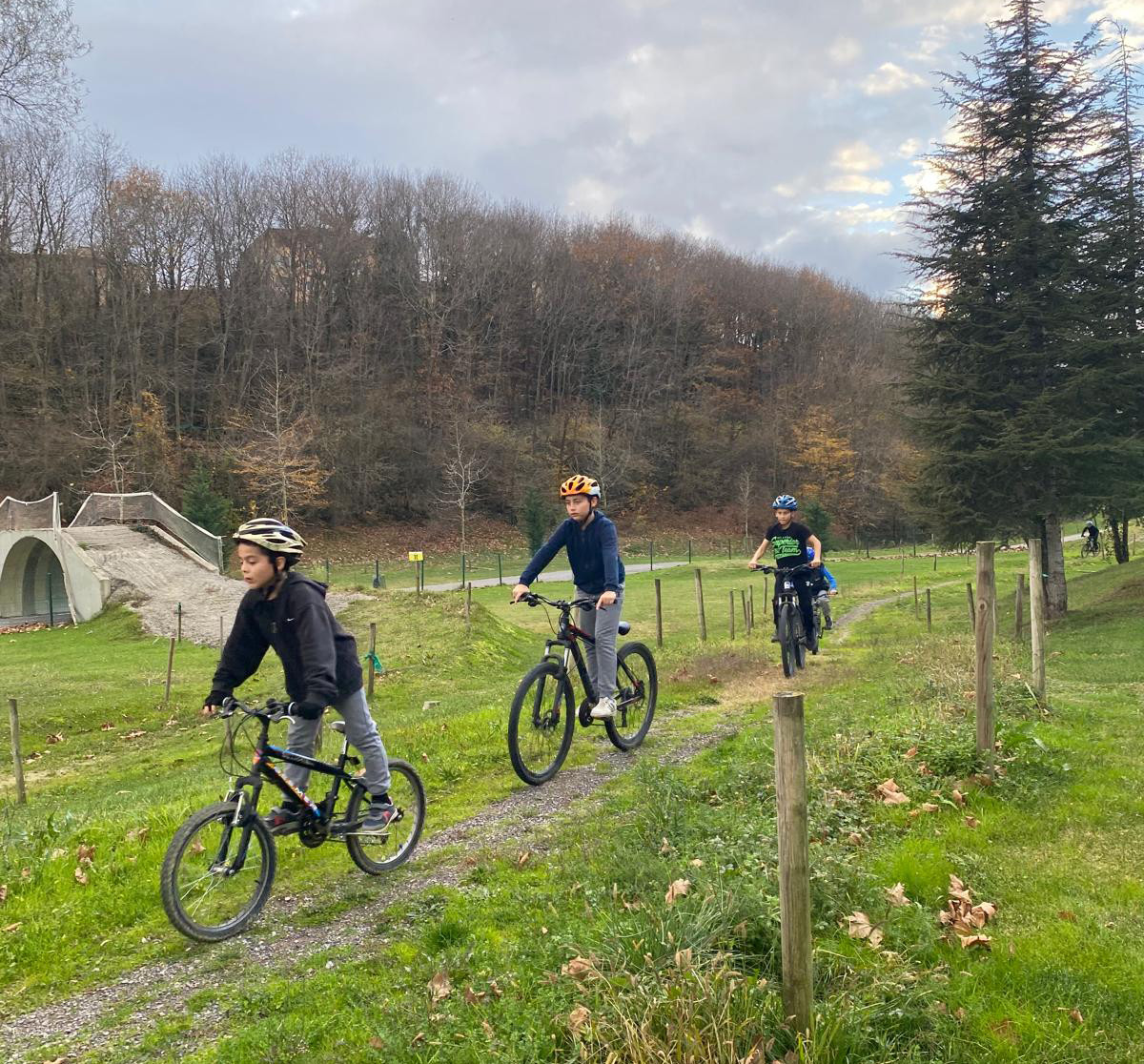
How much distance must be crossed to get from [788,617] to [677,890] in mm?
7992

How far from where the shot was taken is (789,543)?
37.6 feet

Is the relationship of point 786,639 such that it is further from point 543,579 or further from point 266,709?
point 543,579

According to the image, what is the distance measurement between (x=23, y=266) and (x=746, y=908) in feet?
199

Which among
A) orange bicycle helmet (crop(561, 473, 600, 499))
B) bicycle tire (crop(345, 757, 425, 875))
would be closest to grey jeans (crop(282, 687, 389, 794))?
bicycle tire (crop(345, 757, 425, 875))

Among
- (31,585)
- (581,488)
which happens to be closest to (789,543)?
(581,488)

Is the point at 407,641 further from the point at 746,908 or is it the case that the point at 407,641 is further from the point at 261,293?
the point at 261,293

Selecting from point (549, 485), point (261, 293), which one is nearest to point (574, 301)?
point (549, 485)

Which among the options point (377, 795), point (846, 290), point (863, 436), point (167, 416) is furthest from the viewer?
point (846, 290)

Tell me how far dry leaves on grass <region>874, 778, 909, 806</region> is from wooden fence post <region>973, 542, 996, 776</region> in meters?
0.79

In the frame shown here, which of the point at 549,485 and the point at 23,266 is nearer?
the point at 23,266

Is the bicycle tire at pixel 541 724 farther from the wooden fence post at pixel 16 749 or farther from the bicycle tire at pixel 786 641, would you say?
the wooden fence post at pixel 16 749

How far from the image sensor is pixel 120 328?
171 feet

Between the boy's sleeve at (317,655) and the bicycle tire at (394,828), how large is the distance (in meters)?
0.91

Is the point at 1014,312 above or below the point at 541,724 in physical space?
above
